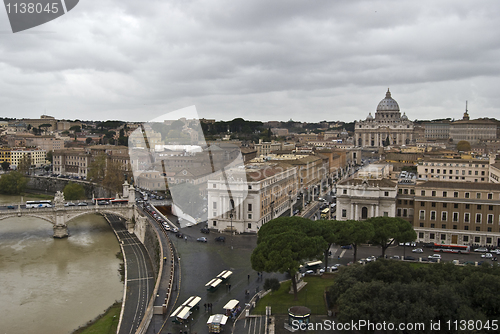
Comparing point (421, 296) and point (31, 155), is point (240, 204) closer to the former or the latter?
point (421, 296)

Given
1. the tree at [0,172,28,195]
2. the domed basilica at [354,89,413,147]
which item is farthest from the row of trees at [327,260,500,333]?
the domed basilica at [354,89,413,147]

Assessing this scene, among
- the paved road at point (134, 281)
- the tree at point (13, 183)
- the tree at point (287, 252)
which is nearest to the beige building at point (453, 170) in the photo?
the tree at point (287, 252)

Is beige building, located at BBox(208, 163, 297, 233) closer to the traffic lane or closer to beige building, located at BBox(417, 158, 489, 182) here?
the traffic lane

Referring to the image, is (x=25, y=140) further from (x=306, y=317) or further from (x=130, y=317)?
(x=306, y=317)

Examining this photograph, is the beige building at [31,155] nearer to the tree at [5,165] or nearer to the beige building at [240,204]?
the tree at [5,165]

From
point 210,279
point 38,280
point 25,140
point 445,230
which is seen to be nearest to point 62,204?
point 38,280
